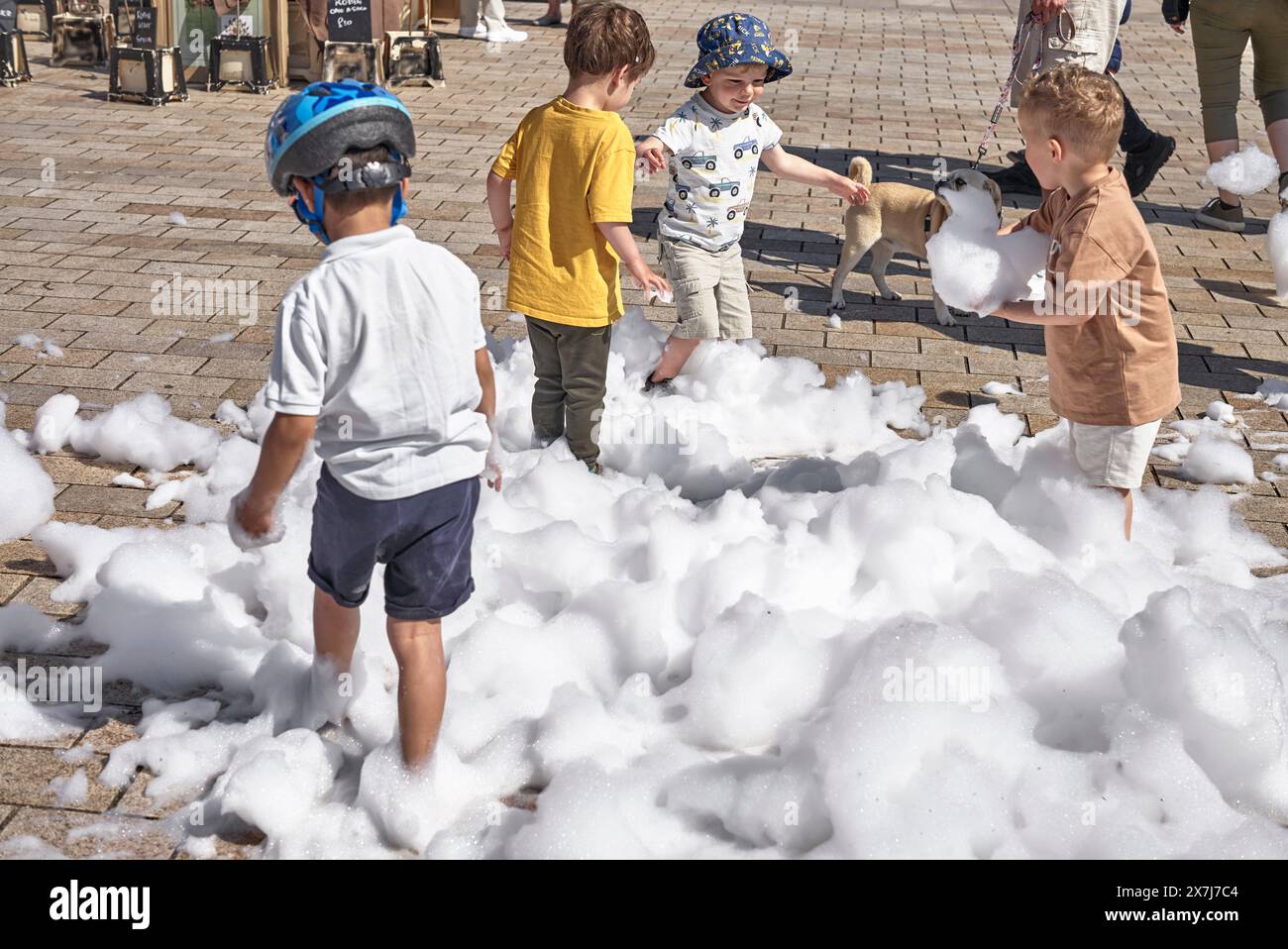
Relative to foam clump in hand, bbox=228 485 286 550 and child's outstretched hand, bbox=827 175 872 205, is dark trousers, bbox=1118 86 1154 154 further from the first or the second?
foam clump in hand, bbox=228 485 286 550

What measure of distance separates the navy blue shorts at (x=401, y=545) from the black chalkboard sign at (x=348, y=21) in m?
8.79

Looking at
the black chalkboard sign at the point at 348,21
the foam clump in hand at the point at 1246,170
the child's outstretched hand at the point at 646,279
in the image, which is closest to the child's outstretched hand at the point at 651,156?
the child's outstretched hand at the point at 646,279

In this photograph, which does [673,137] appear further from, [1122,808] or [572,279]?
[1122,808]

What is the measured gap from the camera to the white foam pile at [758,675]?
2889 millimetres

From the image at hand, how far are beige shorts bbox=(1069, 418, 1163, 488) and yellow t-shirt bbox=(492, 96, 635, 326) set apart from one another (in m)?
1.52

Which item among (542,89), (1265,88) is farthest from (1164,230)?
(542,89)

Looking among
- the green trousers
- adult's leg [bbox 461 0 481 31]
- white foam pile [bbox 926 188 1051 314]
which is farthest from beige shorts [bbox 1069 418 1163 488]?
adult's leg [bbox 461 0 481 31]

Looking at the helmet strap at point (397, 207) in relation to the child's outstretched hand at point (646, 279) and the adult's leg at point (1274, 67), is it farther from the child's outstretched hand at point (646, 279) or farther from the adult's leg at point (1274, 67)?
the adult's leg at point (1274, 67)

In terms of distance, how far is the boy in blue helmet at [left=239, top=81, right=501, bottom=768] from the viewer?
8.50ft

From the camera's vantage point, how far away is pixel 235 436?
4707 millimetres

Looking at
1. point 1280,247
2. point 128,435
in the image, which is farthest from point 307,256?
point 1280,247

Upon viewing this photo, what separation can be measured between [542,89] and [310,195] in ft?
30.5

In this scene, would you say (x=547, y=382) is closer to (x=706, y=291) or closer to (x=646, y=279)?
(x=646, y=279)

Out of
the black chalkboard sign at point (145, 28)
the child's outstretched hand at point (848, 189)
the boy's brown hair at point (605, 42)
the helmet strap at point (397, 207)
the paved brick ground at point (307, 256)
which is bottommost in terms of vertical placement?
the paved brick ground at point (307, 256)
